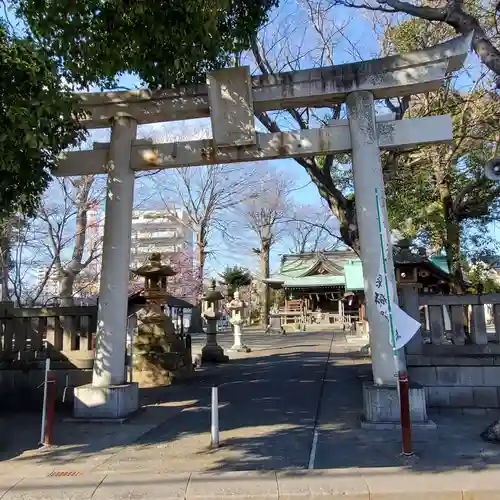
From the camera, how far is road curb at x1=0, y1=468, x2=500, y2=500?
177 inches

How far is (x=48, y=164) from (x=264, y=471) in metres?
5.40

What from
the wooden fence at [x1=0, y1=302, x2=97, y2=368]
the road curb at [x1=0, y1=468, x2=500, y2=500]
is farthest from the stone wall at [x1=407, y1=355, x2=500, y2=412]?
the wooden fence at [x1=0, y1=302, x2=97, y2=368]

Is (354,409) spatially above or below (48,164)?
below

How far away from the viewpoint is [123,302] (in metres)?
8.49

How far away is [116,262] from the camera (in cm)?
847

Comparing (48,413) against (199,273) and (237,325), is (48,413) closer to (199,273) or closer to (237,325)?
Answer: (237,325)

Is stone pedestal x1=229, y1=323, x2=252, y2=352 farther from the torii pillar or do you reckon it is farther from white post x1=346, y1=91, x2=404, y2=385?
white post x1=346, y1=91, x2=404, y2=385

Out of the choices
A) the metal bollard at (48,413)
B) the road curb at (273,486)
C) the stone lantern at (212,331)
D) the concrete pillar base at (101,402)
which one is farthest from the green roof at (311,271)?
the road curb at (273,486)

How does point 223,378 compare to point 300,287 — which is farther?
point 300,287

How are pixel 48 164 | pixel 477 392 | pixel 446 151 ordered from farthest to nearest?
pixel 446 151, pixel 477 392, pixel 48 164

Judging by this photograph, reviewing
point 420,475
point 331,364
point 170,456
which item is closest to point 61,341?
point 170,456

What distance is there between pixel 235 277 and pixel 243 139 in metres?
38.3

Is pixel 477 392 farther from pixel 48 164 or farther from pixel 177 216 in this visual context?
pixel 177 216

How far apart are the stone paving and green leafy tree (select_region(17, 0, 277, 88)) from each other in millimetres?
5843
